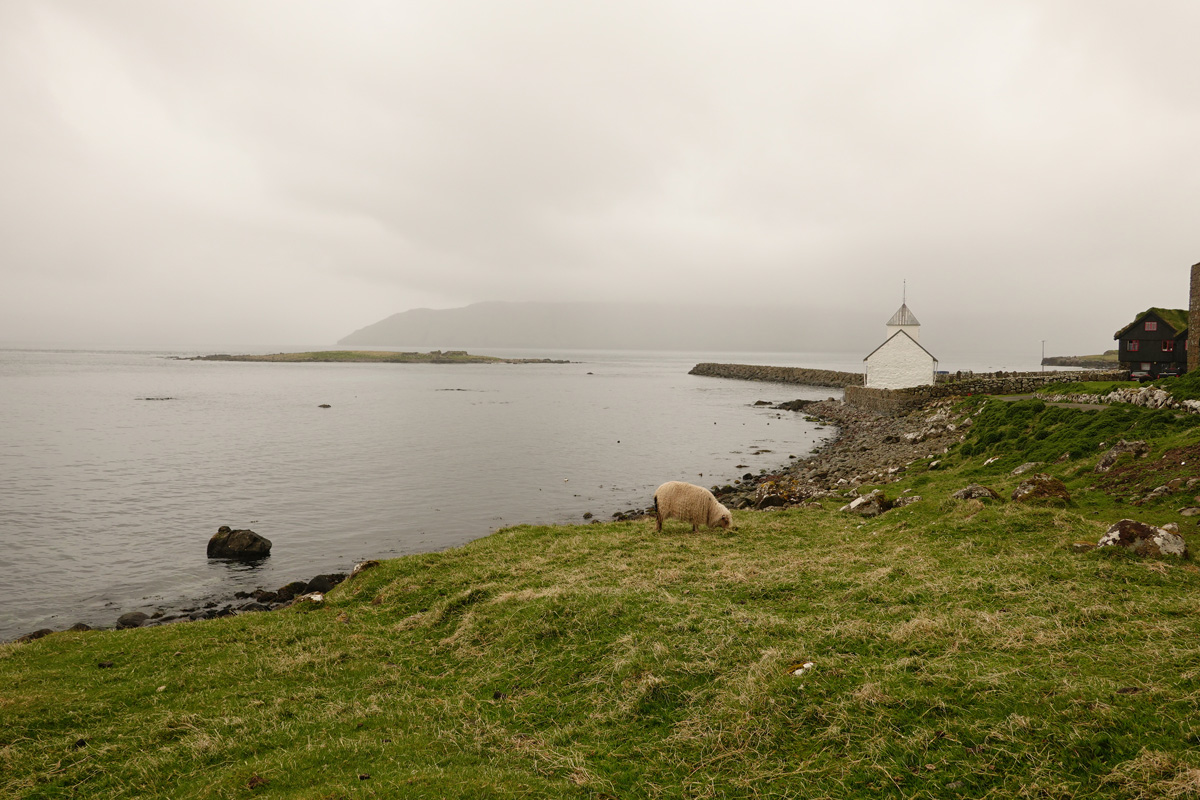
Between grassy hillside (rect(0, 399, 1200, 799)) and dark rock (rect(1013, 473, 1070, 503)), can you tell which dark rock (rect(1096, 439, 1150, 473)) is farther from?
dark rock (rect(1013, 473, 1070, 503))

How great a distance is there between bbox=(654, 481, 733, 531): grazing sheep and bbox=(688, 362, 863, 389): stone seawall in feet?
293

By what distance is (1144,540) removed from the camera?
9758 mm

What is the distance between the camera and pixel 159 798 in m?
6.44

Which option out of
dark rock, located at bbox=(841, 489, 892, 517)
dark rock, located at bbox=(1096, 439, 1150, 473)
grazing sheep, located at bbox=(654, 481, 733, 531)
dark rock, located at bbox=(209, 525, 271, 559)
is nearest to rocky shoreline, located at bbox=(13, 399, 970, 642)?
dark rock, located at bbox=(209, 525, 271, 559)

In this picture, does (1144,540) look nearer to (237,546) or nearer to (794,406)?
(237,546)

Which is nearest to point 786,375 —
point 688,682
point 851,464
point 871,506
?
point 851,464

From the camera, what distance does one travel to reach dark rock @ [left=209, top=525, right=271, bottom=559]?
74.2ft

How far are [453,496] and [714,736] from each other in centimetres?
2829

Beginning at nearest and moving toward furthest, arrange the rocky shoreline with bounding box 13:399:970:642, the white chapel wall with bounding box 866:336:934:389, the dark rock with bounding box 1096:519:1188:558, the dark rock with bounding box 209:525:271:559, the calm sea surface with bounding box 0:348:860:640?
the dark rock with bounding box 1096:519:1188:558, the rocky shoreline with bounding box 13:399:970:642, the calm sea surface with bounding box 0:348:860:640, the dark rock with bounding box 209:525:271:559, the white chapel wall with bounding box 866:336:934:389

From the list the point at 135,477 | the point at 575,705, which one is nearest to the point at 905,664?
the point at 575,705

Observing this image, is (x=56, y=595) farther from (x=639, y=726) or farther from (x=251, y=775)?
(x=639, y=726)

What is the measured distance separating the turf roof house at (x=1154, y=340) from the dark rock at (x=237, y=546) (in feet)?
242

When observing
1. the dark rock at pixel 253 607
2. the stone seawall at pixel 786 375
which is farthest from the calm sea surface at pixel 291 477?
the stone seawall at pixel 786 375

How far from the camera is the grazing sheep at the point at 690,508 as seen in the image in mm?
17203
